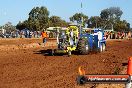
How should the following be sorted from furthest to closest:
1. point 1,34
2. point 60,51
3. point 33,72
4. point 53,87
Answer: point 1,34 < point 60,51 < point 33,72 < point 53,87

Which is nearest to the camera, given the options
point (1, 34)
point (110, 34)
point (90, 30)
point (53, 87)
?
point (53, 87)

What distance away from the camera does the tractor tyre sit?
2274 centimetres

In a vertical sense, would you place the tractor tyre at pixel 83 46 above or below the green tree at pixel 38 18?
below

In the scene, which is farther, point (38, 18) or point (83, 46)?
point (38, 18)

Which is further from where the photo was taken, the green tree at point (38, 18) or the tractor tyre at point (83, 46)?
the green tree at point (38, 18)

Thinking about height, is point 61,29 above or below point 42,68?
above

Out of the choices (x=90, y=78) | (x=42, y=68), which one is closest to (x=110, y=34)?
(x=42, y=68)

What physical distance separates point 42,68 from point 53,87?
4.92 m

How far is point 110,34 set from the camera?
63562mm

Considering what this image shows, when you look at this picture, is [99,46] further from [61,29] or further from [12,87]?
[12,87]

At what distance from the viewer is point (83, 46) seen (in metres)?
22.8

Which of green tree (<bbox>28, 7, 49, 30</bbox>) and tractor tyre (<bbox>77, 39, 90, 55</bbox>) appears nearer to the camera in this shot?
tractor tyre (<bbox>77, 39, 90, 55</bbox>)

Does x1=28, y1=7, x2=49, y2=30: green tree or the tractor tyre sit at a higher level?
x1=28, y1=7, x2=49, y2=30: green tree

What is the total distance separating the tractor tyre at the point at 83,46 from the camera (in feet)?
74.6
